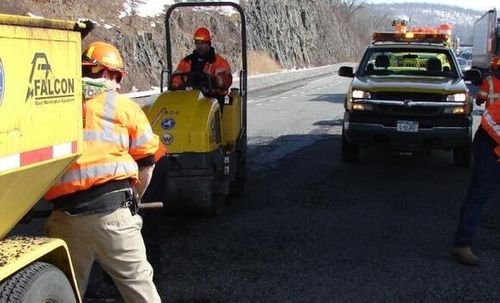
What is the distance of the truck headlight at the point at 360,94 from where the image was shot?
31.3ft

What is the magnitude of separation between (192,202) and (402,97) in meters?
4.21

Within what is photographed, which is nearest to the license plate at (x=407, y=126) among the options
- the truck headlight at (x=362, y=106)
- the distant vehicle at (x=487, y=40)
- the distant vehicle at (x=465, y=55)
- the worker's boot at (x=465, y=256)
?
the truck headlight at (x=362, y=106)

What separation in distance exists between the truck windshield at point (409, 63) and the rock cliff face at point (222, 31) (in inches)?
573

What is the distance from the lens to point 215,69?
735cm

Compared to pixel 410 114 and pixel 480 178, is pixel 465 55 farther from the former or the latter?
pixel 480 178

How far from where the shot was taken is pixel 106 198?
11.2ft

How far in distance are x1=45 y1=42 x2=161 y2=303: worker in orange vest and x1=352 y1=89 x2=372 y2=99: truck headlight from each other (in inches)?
250

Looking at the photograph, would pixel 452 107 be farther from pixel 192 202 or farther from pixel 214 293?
pixel 214 293

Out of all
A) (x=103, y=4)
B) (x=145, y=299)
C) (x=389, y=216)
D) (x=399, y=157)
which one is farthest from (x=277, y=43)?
(x=145, y=299)

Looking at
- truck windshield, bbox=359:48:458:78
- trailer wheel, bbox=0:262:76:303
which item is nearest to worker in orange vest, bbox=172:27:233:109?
truck windshield, bbox=359:48:458:78

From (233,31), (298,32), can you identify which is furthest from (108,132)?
(298,32)

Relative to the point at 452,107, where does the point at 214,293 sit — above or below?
below

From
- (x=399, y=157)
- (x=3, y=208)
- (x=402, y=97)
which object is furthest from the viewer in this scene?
(x=399, y=157)

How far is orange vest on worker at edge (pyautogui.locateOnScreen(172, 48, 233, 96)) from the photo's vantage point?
7273 millimetres
